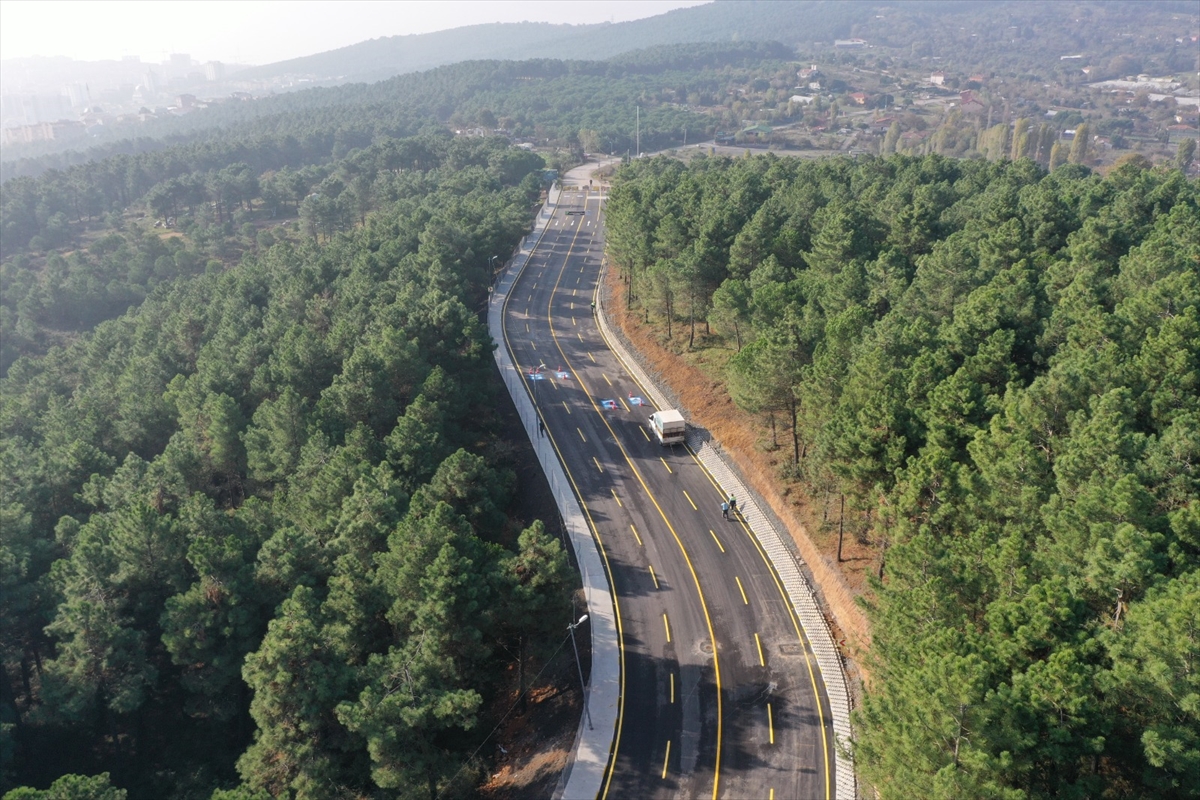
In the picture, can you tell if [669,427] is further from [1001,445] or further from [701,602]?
[1001,445]

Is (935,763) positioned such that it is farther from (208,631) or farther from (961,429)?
(208,631)

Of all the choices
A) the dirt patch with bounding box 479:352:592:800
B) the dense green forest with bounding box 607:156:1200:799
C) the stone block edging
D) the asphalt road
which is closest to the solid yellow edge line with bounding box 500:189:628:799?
the asphalt road

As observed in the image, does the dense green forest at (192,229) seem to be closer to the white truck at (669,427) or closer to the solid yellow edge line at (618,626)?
the solid yellow edge line at (618,626)

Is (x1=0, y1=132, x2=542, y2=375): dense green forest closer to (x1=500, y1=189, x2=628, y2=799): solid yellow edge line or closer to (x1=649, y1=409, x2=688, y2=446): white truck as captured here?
(x1=500, y1=189, x2=628, y2=799): solid yellow edge line

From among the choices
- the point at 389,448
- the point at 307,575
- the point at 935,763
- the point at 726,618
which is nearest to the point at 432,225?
the point at 389,448

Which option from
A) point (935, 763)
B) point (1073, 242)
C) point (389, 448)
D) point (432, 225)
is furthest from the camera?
point (432, 225)

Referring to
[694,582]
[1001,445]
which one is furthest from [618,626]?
[1001,445]

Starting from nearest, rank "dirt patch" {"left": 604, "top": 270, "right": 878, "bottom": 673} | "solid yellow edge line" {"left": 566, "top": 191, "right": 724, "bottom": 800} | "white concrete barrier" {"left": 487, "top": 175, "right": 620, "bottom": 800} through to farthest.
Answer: "solid yellow edge line" {"left": 566, "top": 191, "right": 724, "bottom": 800}, "white concrete barrier" {"left": 487, "top": 175, "right": 620, "bottom": 800}, "dirt patch" {"left": 604, "top": 270, "right": 878, "bottom": 673}
